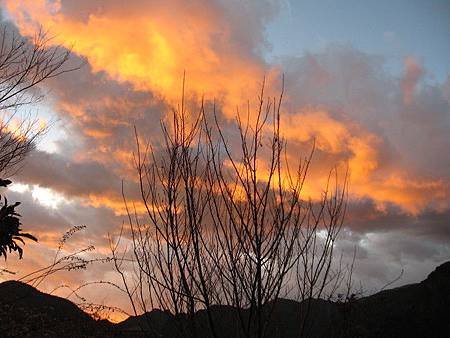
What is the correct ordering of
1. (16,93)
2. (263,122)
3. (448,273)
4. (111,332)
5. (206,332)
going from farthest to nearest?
(448,273)
(111,332)
(16,93)
(206,332)
(263,122)

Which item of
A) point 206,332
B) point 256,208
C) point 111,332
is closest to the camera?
point 256,208

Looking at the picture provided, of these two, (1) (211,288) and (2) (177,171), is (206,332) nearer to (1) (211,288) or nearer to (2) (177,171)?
(1) (211,288)

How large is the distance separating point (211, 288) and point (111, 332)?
24.9 ft

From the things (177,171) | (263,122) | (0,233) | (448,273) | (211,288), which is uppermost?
(448,273)

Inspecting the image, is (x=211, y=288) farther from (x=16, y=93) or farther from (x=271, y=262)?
(x=16, y=93)

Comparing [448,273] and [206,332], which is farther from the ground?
[448,273]

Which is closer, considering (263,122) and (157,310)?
(263,122)

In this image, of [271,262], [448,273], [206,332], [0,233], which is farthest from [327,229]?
[448,273]

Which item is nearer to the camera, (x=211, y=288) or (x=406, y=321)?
(x=211, y=288)

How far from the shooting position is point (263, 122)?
12.1 ft

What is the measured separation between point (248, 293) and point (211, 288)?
921mm

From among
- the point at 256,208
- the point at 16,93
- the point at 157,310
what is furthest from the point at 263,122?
the point at 16,93

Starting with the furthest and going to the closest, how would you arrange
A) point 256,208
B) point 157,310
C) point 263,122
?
point 157,310 < point 263,122 < point 256,208

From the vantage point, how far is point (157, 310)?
4699 mm
